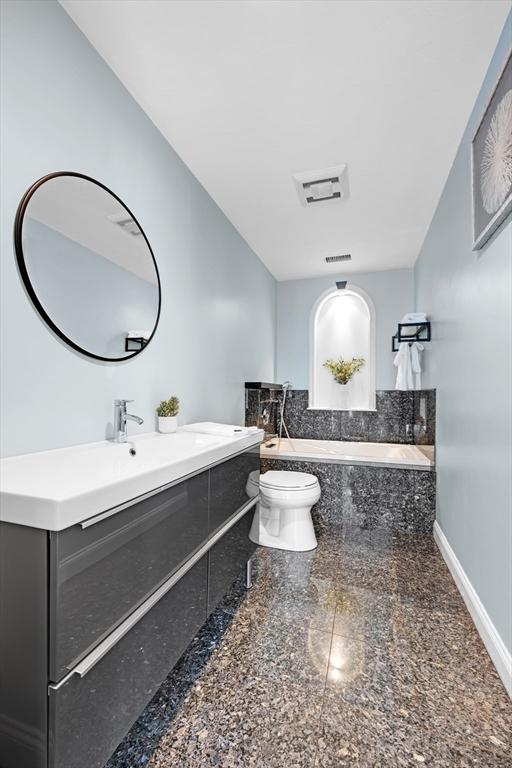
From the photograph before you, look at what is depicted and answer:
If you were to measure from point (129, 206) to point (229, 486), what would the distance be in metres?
1.37

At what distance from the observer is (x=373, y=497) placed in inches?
116

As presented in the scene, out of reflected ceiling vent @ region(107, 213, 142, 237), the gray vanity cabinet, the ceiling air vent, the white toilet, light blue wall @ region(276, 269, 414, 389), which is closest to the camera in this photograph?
the gray vanity cabinet

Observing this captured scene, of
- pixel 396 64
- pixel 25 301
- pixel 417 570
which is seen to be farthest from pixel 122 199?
pixel 417 570

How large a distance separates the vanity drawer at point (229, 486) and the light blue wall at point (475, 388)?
1.08 m

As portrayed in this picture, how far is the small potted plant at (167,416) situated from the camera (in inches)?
75.7

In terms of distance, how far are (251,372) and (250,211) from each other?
1.37 m

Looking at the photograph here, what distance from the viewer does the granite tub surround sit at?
3.78 m

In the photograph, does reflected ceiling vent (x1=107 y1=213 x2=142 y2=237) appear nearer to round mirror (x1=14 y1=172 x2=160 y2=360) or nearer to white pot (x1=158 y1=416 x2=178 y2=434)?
round mirror (x1=14 y1=172 x2=160 y2=360)

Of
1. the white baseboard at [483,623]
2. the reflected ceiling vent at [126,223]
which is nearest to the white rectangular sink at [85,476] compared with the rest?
the reflected ceiling vent at [126,223]

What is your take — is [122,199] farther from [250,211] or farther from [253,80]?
[250,211]

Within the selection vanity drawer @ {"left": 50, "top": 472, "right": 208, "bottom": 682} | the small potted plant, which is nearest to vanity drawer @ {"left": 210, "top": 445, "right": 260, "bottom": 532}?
vanity drawer @ {"left": 50, "top": 472, "right": 208, "bottom": 682}

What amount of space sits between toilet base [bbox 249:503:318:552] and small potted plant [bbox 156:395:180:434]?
1.04m

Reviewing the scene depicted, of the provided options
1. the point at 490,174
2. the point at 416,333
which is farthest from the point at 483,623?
the point at 416,333

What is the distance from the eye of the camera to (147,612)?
106 centimetres
